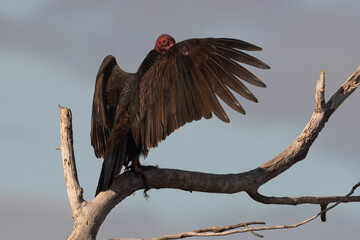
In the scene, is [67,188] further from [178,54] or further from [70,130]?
[178,54]

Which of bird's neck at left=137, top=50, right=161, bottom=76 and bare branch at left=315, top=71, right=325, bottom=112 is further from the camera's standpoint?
bird's neck at left=137, top=50, right=161, bottom=76

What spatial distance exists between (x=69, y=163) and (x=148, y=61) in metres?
1.45

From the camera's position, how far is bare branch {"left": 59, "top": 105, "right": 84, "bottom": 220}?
5570 mm

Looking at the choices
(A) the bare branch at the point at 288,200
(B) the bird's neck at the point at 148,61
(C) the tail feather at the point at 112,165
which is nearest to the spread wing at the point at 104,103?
(B) the bird's neck at the point at 148,61

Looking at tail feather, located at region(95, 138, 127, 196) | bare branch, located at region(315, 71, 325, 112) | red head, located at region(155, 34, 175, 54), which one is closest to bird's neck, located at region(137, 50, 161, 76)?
red head, located at region(155, 34, 175, 54)

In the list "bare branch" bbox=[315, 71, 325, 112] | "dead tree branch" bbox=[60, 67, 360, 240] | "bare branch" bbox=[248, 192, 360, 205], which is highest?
"bare branch" bbox=[315, 71, 325, 112]

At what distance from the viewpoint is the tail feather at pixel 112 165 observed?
5738 mm

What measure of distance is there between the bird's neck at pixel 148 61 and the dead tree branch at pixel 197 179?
93 centimetres

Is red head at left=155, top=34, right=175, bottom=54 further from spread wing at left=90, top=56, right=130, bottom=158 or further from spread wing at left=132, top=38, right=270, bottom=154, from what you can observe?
spread wing at left=132, top=38, right=270, bottom=154

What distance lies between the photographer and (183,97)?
19.2 ft

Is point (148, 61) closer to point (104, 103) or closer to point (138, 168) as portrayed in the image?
point (104, 103)

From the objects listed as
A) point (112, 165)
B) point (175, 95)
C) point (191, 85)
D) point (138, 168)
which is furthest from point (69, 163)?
point (191, 85)

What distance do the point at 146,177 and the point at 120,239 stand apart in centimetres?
82

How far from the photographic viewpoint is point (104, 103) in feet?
21.2
